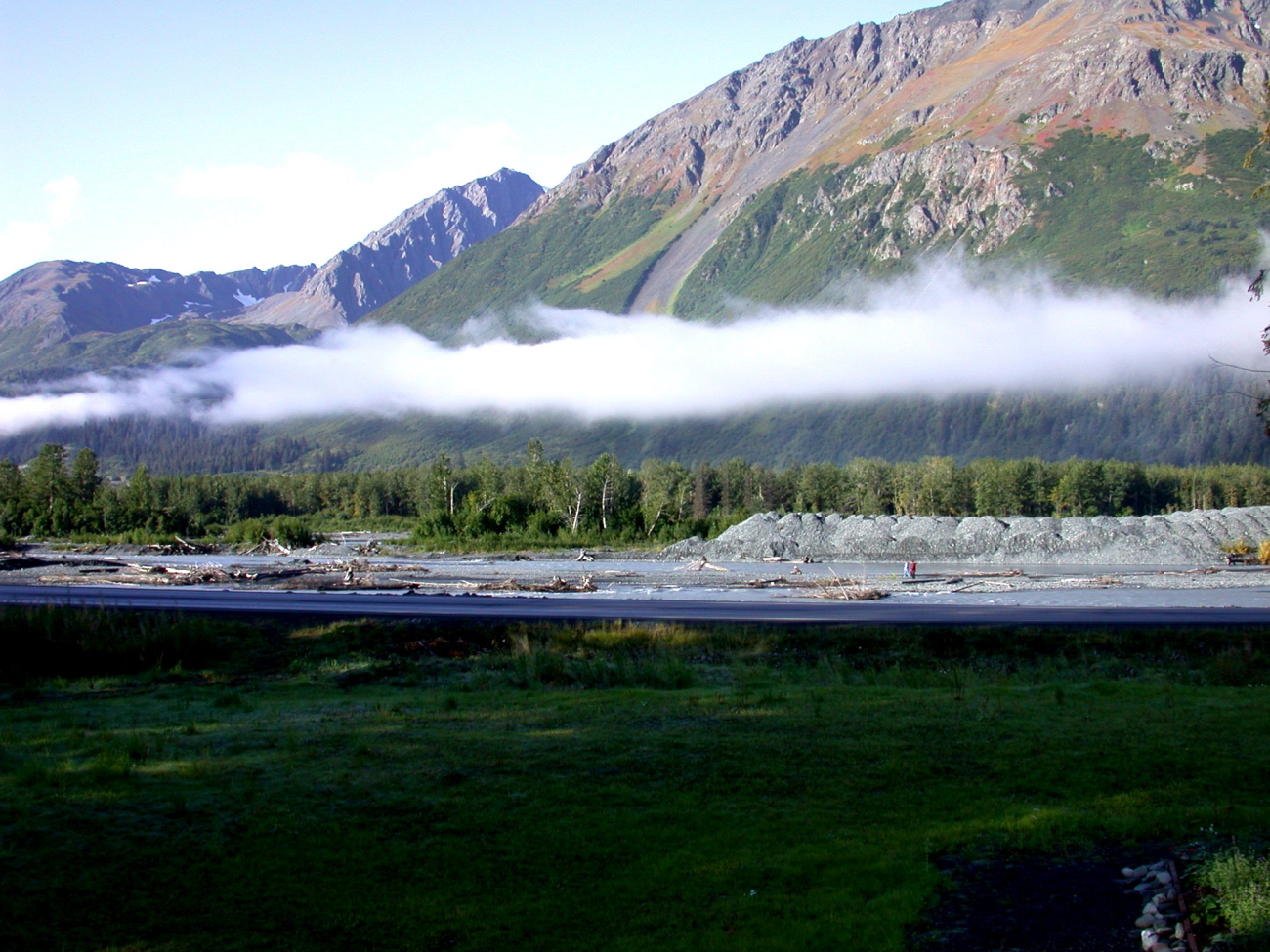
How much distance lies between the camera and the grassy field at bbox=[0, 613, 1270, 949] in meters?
8.80

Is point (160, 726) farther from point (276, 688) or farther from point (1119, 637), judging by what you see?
point (1119, 637)

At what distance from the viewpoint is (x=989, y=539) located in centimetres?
8062

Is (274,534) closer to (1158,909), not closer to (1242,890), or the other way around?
(1158,909)

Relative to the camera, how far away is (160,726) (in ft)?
54.1

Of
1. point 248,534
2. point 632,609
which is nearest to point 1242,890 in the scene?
point 632,609

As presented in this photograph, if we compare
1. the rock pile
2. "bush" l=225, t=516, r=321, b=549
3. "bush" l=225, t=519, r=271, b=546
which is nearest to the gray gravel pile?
"bush" l=225, t=516, r=321, b=549

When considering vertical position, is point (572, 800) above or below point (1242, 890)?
below

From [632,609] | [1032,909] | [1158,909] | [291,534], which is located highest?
[1158,909]

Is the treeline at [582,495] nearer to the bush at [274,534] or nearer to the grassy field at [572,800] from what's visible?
the bush at [274,534]

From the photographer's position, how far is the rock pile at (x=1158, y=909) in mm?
8172

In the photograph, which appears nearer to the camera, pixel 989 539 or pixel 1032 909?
pixel 1032 909

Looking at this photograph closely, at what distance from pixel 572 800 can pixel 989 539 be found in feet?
246

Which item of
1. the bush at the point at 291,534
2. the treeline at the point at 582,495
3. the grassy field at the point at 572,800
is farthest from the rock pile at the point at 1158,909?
the bush at the point at 291,534

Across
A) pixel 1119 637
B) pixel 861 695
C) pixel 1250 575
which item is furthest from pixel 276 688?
pixel 1250 575
